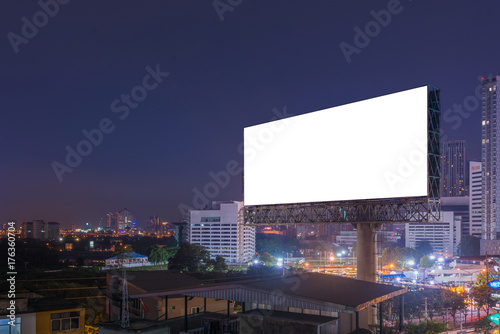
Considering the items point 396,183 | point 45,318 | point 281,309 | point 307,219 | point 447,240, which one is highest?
point 396,183

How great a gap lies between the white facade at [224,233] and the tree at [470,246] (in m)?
62.9

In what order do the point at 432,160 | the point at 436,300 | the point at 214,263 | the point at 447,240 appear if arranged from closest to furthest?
the point at 432,160, the point at 436,300, the point at 214,263, the point at 447,240

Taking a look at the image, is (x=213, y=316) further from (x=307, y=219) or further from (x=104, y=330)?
(x=307, y=219)

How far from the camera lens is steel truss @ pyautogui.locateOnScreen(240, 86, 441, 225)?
22.0 meters

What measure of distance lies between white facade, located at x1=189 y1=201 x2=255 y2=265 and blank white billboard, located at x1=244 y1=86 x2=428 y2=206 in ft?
325

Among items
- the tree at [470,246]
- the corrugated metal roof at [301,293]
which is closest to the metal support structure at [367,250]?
the corrugated metal roof at [301,293]

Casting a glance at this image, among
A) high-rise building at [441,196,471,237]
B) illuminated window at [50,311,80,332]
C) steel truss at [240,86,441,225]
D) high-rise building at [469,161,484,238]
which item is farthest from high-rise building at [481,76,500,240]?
illuminated window at [50,311,80,332]

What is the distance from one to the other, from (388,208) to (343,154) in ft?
12.9

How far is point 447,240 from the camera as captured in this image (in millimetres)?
143500

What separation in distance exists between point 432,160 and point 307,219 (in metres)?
8.71

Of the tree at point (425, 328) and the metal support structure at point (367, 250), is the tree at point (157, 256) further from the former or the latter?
the metal support structure at point (367, 250)

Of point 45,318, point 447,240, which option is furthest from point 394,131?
point 447,240

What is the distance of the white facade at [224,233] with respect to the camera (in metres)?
131

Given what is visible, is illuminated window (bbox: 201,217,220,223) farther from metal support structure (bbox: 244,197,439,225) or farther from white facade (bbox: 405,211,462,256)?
metal support structure (bbox: 244,197,439,225)
